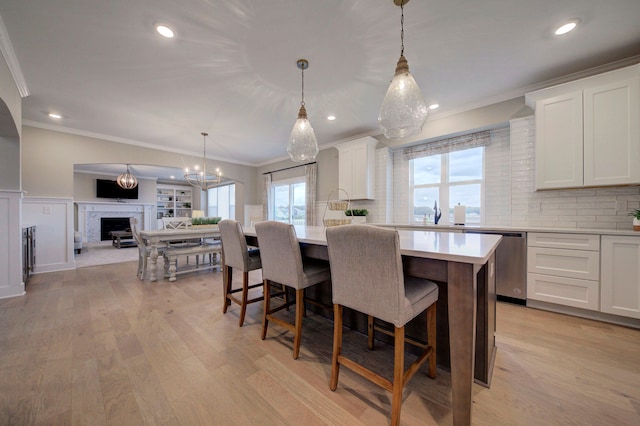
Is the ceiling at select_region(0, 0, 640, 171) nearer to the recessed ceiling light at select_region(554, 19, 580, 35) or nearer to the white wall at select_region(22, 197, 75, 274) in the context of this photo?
the recessed ceiling light at select_region(554, 19, 580, 35)

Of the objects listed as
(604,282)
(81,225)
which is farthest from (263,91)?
(81,225)

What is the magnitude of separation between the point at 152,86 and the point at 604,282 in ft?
16.9

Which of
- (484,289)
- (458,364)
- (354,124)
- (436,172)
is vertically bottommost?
(458,364)

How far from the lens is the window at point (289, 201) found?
589 centimetres

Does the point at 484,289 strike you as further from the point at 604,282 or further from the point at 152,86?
the point at 152,86

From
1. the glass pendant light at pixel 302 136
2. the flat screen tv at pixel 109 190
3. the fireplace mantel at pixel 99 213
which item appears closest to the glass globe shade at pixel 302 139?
the glass pendant light at pixel 302 136

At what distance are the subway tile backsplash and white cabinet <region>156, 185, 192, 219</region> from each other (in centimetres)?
1124

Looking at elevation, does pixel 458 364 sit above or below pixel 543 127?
below

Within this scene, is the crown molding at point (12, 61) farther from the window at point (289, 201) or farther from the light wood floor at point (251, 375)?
the window at point (289, 201)

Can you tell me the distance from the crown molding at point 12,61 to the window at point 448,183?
4.83 meters

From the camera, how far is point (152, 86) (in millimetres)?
2787

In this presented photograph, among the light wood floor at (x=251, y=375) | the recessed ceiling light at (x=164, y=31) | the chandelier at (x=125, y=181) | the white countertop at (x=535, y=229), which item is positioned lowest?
the light wood floor at (x=251, y=375)

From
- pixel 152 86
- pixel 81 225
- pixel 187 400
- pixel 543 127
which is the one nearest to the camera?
pixel 187 400

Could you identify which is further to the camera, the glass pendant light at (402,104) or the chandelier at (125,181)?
the chandelier at (125,181)
